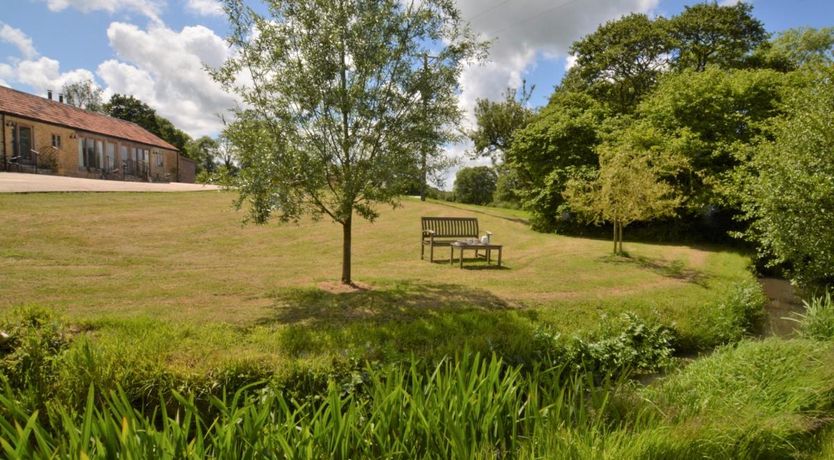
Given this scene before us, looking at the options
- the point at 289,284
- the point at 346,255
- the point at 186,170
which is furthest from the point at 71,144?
the point at 346,255

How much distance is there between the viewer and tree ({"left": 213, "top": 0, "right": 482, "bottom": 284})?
7.73 metres

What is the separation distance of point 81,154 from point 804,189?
3686cm

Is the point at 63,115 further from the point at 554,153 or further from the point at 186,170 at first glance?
the point at 554,153

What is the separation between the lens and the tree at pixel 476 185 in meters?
60.0

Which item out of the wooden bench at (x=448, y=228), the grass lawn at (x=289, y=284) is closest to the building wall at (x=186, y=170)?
the grass lawn at (x=289, y=284)

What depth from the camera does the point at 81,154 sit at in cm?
2986

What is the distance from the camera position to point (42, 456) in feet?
6.66

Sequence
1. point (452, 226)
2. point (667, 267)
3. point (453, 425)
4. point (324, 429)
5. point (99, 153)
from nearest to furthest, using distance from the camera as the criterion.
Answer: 1. point (324, 429)
2. point (453, 425)
3. point (667, 267)
4. point (452, 226)
5. point (99, 153)

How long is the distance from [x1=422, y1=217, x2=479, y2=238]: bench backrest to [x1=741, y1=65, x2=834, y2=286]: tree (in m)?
7.35

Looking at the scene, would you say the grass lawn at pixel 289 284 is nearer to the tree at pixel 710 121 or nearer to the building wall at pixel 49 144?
the tree at pixel 710 121

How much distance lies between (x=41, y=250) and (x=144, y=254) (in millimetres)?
1937

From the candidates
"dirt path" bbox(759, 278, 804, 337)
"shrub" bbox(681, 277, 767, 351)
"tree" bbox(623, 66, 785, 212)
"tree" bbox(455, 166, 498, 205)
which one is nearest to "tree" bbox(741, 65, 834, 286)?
"dirt path" bbox(759, 278, 804, 337)

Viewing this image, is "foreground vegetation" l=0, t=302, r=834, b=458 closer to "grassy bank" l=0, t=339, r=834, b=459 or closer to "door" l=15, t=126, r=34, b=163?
"grassy bank" l=0, t=339, r=834, b=459

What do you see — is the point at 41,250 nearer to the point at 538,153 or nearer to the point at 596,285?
the point at 596,285
